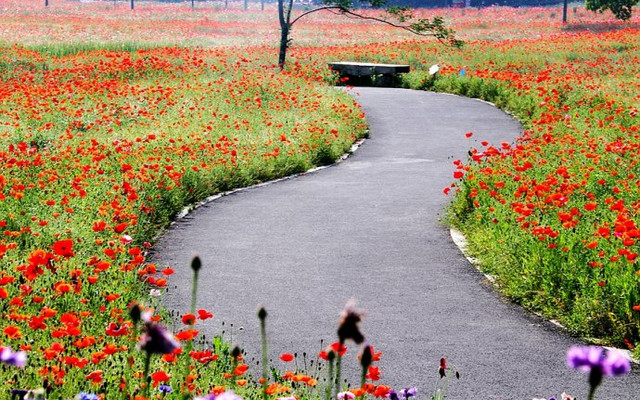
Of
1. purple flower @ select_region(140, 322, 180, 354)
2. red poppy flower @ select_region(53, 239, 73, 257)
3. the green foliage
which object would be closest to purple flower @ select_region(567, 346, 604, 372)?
purple flower @ select_region(140, 322, 180, 354)

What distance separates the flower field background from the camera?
533 cm

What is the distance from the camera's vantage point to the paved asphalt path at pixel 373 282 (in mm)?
→ 6148

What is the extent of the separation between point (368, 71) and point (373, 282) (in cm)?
2277

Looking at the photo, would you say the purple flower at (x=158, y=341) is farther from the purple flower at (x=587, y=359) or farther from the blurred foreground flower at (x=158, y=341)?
the purple flower at (x=587, y=359)

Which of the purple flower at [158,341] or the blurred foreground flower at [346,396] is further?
the blurred foreground flower at [346,396]

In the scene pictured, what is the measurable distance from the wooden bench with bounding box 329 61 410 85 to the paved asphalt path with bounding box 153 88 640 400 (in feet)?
51.2

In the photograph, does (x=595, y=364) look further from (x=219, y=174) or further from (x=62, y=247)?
(x=219, y=174)

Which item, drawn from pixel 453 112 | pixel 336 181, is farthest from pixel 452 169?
pixel 453 112

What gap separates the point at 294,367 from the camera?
20.2 ft

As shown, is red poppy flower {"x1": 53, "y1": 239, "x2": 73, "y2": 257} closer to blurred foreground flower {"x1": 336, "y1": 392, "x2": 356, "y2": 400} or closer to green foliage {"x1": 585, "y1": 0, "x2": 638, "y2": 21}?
blurred foreground flower {"x1": 336, "y1": 392, "x2": 356, "y2": 400}

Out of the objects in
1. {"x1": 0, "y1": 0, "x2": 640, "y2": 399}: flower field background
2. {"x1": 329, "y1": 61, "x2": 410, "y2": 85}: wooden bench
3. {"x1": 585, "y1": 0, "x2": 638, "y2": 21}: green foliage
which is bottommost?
{"x1": 0, "y1": 0, "x2": 640, "y2": 399}: flower field background

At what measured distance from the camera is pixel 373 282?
8328mm

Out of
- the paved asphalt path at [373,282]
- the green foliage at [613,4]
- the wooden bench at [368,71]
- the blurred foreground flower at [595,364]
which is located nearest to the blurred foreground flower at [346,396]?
the blurred foreground flower at [595,364]

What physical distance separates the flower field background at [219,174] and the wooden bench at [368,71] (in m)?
0.74
